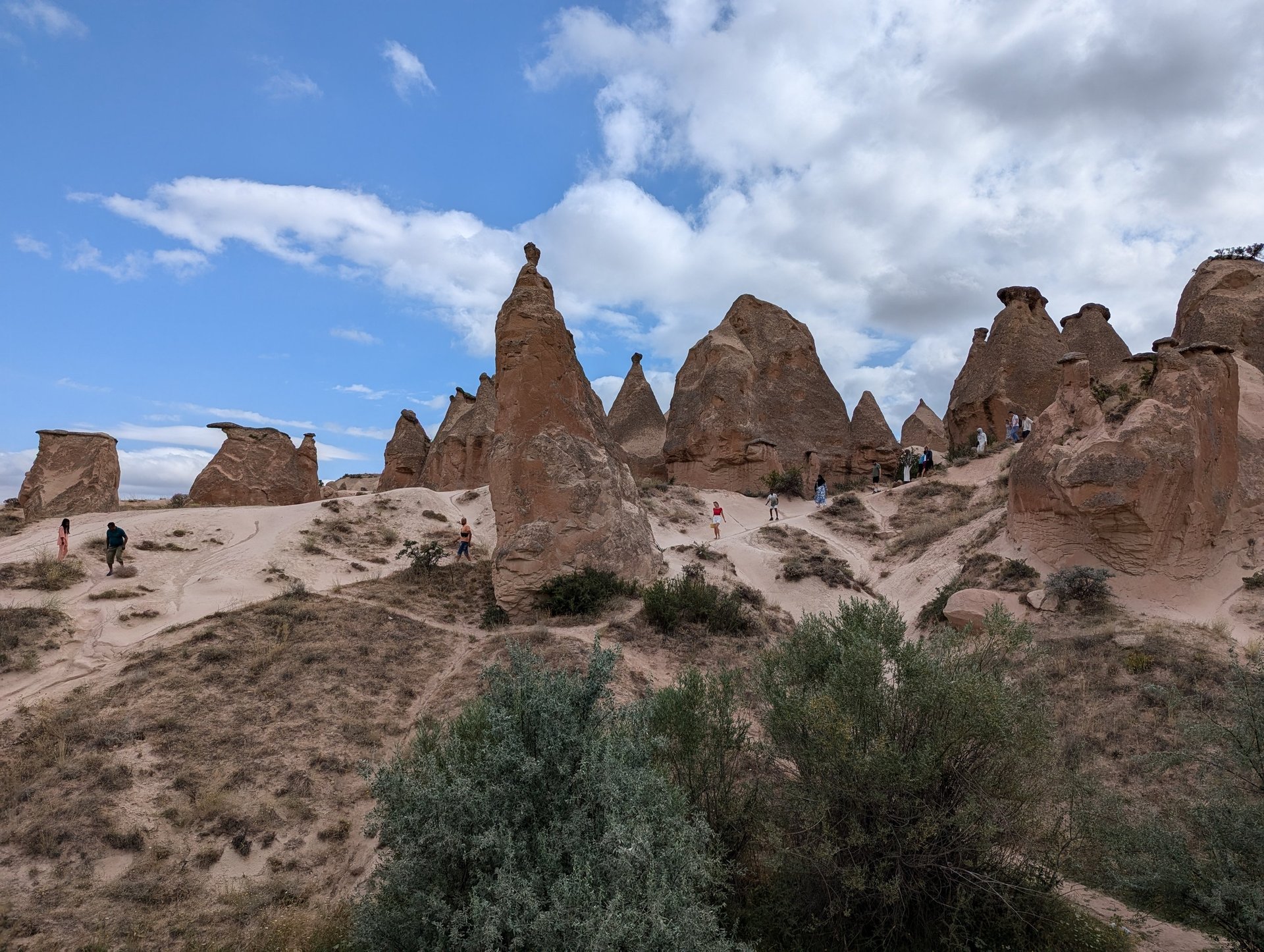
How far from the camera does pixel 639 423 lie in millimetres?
30688

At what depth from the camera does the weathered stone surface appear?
17.7 metres

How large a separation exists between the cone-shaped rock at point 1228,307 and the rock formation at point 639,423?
16922 mm

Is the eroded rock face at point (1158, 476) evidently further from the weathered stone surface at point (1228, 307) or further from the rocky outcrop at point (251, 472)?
the rocky outcrop at point (251, 472)

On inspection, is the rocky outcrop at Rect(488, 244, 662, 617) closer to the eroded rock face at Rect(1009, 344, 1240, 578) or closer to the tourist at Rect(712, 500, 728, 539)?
the tourist at Rect(712, 500, 728, 539)

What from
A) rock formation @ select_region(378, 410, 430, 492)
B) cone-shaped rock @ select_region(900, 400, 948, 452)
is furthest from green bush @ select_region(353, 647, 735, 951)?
cone-shaped rock @ select_region(900, 400, 948, 452)

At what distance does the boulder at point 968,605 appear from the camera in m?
11.7

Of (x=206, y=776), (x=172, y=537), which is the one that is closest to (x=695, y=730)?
(x=206, y=776)

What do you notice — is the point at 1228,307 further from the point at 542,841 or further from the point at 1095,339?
the point at 542,841

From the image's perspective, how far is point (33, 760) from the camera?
287 inches

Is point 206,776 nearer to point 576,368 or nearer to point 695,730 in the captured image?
point 695,730

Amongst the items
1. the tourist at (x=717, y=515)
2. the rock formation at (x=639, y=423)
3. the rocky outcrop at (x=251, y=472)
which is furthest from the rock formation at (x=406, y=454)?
the tourist at (x=717, y=515)

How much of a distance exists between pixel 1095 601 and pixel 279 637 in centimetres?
1276

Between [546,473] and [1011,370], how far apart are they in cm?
1966

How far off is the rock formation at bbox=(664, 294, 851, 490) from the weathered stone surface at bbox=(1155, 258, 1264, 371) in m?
11.2
